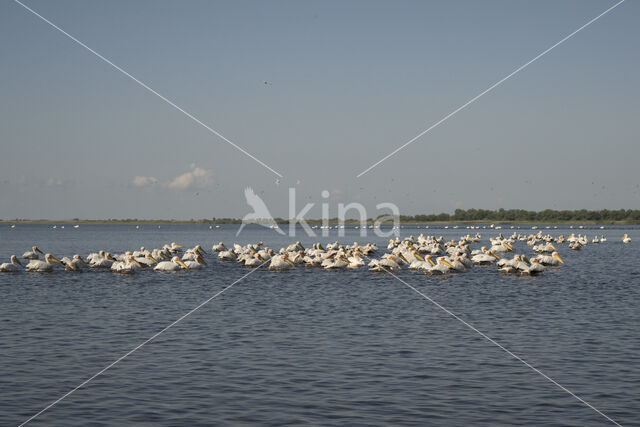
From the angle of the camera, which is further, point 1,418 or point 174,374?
point 174,374

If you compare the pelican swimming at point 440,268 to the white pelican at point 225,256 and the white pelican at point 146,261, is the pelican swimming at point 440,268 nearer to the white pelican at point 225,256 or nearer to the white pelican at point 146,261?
the white pelican at point 146,261

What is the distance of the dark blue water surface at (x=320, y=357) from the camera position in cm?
1399

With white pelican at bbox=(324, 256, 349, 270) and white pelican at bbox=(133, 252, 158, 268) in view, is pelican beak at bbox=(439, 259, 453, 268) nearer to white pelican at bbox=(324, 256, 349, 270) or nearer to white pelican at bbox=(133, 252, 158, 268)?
white pelican at bbox=(324, 256, 349, 270)

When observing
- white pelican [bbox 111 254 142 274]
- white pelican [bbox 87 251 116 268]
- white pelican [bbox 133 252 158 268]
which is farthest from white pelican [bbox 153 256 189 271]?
white pelican [bbox 87 251 116 268]

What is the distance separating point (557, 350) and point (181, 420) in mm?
11470

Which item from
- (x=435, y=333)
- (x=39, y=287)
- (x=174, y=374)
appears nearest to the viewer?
(x=174, y=374)

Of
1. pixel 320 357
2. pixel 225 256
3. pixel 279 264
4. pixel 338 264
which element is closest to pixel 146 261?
pixel 279 264

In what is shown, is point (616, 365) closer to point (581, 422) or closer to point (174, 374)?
point (581, 422)

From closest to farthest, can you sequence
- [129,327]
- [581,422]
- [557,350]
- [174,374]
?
[581,422], [174,374], [557,350], [129,327]

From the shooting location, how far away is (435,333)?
74.6ft

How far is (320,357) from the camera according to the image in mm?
18828

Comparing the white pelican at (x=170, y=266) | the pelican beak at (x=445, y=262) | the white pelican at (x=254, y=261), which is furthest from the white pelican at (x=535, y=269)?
the white pelican at (x=170, y=266)

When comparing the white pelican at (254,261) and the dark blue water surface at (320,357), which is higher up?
the white pelican at (254,261)

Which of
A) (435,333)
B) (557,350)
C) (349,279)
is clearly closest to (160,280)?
(349,279)
